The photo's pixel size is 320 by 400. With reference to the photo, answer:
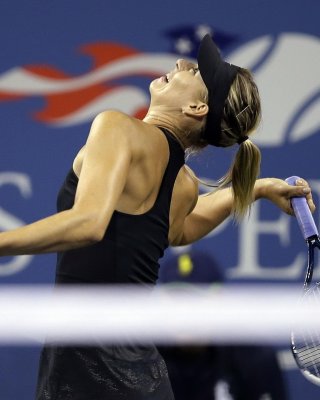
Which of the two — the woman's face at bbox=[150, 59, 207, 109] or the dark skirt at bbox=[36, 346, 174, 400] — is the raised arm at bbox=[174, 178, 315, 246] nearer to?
the woman's face at bbox=[150, 59, 207, 109]

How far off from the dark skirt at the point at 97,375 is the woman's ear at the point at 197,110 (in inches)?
18.2

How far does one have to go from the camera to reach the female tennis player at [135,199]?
178 centimetres

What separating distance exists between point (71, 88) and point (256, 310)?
0.90 meters

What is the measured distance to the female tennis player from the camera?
1779 mm

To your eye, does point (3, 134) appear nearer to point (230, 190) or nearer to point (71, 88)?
point (71, 88)

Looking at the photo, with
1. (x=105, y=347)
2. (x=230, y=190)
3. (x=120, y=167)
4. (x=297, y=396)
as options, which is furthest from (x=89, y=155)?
(x=297, y=396)

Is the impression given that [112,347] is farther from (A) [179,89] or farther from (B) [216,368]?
(B) [216,368]

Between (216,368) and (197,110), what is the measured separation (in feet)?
3.97

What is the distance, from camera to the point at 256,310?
329 cm

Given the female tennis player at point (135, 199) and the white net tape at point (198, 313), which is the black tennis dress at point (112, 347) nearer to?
the female tennis player at point (135, 199)

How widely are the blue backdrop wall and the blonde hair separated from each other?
3.43 feet

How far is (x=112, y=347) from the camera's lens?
6.49 ft

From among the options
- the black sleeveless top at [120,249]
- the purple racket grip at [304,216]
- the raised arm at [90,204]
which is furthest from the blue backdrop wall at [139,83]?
the raised arm at [90,204]

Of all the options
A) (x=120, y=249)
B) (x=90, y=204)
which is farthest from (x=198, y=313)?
(x=90, y=204)
